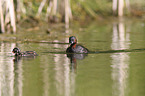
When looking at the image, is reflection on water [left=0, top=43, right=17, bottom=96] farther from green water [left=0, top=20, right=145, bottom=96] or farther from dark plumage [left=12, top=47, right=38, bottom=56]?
dark plumage [left=12, top=47, right=38, bottom=56]

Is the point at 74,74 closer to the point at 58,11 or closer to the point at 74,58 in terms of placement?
the point at 74,58

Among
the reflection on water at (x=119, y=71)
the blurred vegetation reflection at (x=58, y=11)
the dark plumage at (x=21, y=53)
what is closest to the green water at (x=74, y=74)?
the reflection on water at (x=119, y=71)

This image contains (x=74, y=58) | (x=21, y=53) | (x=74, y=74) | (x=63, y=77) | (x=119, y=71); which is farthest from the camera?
(x=21, y=53)

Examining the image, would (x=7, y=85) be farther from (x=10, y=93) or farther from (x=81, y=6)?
(x=81, y=6)

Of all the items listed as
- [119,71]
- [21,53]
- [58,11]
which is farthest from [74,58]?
[58,11]

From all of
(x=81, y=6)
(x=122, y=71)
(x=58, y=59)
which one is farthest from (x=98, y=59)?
(x=81, y=6)

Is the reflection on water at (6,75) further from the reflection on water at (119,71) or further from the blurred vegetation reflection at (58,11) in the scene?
the blurred vegetation reflection at (58,11)

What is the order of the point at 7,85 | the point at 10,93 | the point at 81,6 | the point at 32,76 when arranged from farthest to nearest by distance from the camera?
the point at 81,6, the point at 32,76, the point at 7,85, the point at 10,93

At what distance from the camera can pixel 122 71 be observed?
852cm

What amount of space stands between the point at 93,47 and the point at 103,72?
4671mm

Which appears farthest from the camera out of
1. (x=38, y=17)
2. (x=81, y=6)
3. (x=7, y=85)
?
(x=81, y=6)

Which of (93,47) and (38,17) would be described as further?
(38,17)

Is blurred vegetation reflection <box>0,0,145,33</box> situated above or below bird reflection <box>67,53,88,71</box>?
above

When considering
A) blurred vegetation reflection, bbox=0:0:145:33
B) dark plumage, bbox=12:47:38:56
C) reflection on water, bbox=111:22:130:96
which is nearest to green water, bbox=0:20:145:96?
reflection on water, bbox=111:22:130:96
